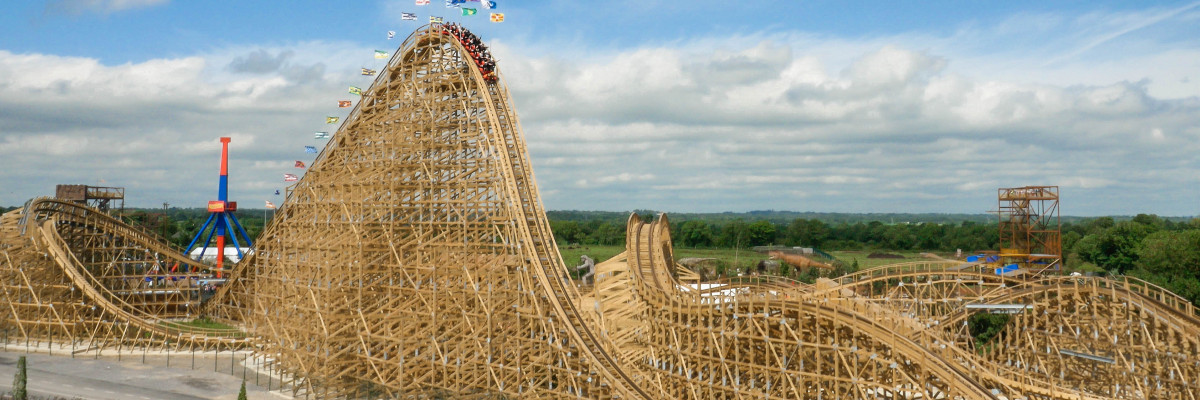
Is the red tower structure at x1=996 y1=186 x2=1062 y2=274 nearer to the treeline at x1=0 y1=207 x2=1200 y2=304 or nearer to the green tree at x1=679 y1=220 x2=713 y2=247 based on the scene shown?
the treeline at x1=0 y1=207 x2=1200 y2=304

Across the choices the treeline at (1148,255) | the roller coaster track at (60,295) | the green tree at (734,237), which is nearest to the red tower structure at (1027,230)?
the treeline at (1148,255)

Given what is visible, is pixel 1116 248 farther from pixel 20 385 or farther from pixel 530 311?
pixel 20 385

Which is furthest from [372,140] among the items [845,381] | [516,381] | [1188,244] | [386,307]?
[1188,244]

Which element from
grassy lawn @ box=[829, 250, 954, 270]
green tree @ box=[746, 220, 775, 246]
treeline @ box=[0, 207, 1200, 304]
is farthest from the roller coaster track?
green tree @ box=[746, 220, 775, 246]

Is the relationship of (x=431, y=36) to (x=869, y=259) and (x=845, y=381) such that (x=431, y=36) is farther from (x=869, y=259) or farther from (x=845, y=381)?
(x=869, y=259)

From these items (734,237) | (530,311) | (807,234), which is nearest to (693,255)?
(734,237)

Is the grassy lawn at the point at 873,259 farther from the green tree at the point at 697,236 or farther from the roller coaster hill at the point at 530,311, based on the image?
the roller coaster hill at the point at 530,311
